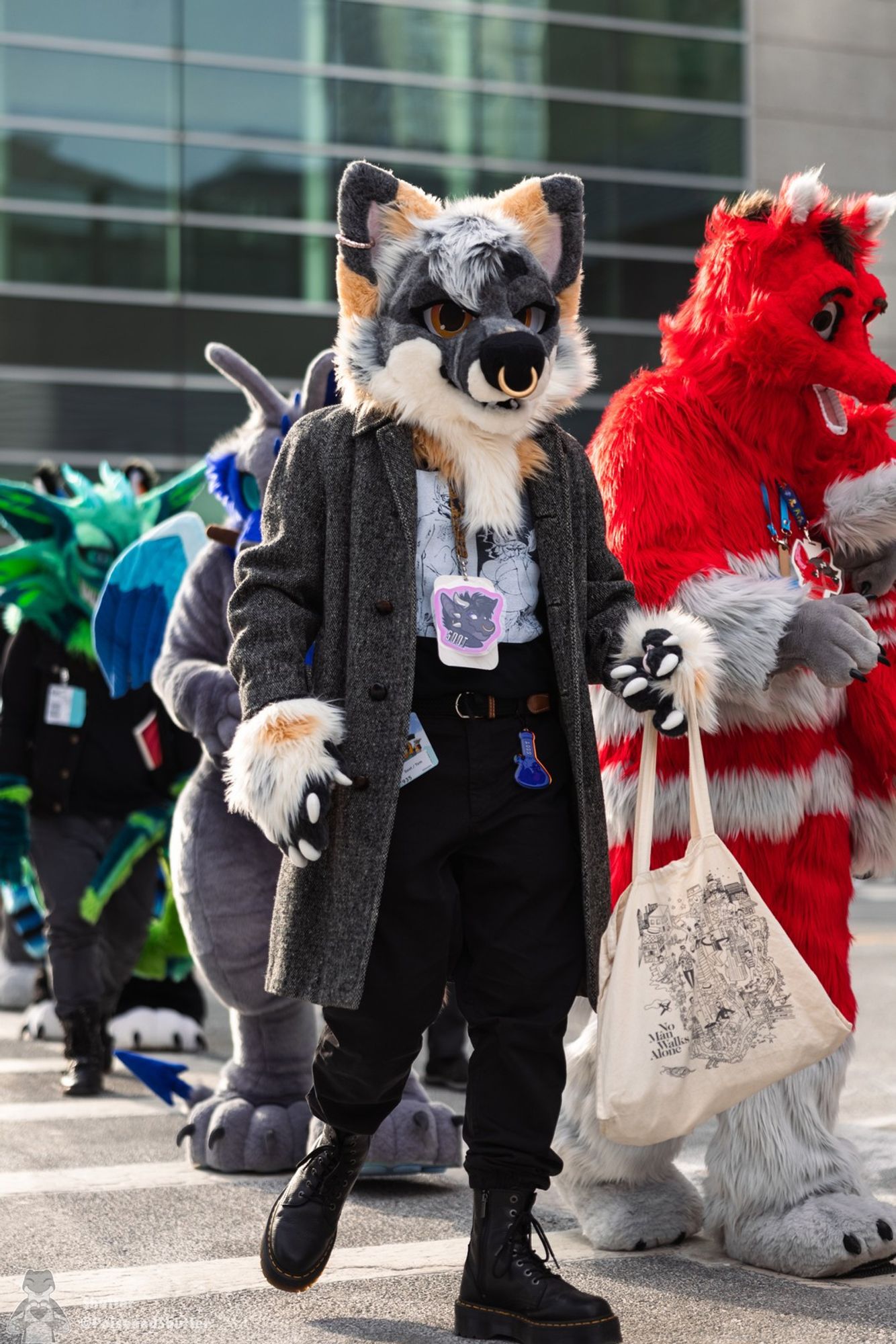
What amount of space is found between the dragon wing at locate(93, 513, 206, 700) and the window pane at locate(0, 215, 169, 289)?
1280 cm

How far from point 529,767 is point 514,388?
70cm

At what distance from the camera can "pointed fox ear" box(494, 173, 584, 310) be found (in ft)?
11.7

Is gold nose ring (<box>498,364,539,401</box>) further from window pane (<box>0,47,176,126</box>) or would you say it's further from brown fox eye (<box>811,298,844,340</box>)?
window pane (<box>0,47,176,126</box>)

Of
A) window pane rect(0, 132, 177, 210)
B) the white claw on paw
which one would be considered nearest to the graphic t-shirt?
the white claw on paw

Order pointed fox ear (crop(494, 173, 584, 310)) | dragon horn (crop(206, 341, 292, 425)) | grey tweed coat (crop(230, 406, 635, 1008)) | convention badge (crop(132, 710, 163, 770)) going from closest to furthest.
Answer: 1. grey tweed coat (crop(230, 406, 635, 1008))
2. pointed fox ear (crop(494, 173, 584, 310))
3. dragon horn (crop(206, 341, 292, 425))
4. convention badge (crop(132, 710, 163, 770))

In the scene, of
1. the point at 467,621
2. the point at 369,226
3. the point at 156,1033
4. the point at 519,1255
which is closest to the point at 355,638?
the point at 467,621

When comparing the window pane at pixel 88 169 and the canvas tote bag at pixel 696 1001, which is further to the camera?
the window pane at pixel 88 169

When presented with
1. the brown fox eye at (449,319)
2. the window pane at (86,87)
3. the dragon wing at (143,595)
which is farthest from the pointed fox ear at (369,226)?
the window pane at (86,87)

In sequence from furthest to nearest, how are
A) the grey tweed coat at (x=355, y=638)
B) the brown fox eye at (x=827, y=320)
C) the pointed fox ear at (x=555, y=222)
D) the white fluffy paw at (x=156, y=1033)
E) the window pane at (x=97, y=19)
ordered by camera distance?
the window pane at (x=97, y=19), the white fluffy paw at (x=156, y=1033), the brown fox eye at (x=827, y=320), the pointed fox ear at (x=555, y=222), the grey tweed coat at (x=355, y=638)

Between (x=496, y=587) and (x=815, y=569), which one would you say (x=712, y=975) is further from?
(x=815, y=569)

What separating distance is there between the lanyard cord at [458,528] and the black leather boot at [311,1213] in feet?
3.57

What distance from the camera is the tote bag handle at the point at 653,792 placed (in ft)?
11.3

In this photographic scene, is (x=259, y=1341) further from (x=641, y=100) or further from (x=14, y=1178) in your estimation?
(x=641, y=100)

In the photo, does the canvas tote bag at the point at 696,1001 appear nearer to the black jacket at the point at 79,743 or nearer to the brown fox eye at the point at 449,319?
the brown fox eye at the point at 449,319
